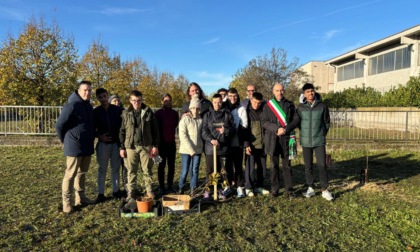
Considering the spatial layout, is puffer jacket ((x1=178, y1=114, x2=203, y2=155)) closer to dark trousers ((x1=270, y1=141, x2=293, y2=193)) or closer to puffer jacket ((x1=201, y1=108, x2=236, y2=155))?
puffer jacket ((x1=201, y1=108, x2=236, y2=155))

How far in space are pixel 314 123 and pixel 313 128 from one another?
0.09 meters

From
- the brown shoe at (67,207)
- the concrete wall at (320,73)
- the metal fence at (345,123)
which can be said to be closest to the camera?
the brown shoe at (67,207)

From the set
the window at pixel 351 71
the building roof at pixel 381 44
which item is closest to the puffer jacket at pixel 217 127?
the building roof at pixel 381 44

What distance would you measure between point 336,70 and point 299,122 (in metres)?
38.2

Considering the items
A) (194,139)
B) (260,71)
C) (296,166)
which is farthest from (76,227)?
(260,71)

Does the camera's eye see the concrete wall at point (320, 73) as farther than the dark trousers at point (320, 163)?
Yes

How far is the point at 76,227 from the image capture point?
4316mm

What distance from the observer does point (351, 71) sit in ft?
118

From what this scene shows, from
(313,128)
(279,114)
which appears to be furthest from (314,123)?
(279,114)

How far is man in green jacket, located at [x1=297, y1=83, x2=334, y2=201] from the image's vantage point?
5730 mm

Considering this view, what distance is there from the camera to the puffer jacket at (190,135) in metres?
5.62

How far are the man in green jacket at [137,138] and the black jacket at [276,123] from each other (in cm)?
201

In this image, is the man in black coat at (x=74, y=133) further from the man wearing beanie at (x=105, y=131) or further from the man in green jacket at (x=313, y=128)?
the man in green jacket at (x=313, y=128)

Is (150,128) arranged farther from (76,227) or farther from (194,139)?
(76,227)
